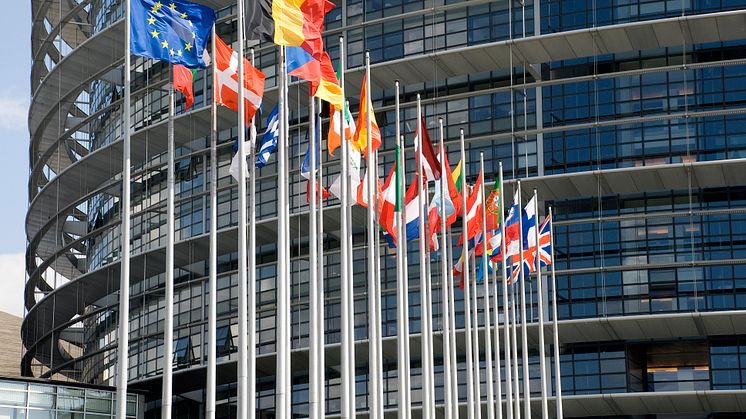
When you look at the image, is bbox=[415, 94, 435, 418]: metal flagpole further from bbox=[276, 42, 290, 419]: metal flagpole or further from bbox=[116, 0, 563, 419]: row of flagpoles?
bbox=[276, 42, 290, 419]: metal flagpole

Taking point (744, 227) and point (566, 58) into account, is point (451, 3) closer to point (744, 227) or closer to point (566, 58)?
point (566, 58)

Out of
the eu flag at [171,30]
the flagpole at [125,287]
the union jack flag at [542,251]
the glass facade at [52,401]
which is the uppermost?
the union jack flag at [542,251]

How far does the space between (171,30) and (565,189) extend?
29997mm

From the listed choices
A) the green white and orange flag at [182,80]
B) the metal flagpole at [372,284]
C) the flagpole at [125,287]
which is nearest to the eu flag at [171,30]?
the flagpole at [125,287]

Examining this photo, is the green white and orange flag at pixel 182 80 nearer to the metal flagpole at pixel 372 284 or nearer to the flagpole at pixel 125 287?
the flagpole at pixel 125 287

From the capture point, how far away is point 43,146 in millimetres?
74062

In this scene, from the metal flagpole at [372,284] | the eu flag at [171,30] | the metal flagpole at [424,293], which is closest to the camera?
the eu flag at [171,30]

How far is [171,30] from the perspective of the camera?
25297 millimetres

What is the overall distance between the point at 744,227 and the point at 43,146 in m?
39.3

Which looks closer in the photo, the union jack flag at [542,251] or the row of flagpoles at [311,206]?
the row of flagpoles at [311,206]

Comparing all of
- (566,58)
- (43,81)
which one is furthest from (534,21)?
(43,81)

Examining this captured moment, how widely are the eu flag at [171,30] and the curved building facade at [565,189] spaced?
26713 mm

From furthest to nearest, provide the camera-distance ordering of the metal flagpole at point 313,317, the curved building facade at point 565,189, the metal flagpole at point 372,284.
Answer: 1. the curved building facade at point 565,189
2. the metal flagpole at point 372,284
3. the metal flagpole at point 313,317

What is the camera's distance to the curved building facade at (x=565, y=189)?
5128 centimetres
